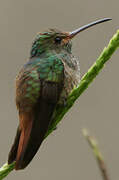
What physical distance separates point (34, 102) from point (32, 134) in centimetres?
23

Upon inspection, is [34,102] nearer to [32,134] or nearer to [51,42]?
[32,134]

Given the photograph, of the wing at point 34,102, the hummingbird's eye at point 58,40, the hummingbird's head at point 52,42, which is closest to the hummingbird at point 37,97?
the wing at point 34,102

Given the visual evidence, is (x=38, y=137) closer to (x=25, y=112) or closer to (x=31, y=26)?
(x=25, y=112)

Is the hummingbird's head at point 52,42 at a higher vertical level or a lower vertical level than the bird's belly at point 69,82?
higher

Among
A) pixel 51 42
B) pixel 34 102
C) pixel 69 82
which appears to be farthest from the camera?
pixel 51 42

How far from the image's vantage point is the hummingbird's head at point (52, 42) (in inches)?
125

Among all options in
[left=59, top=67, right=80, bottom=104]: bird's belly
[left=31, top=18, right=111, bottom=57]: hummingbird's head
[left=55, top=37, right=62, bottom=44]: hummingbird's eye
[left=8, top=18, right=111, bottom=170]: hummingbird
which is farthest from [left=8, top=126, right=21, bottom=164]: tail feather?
[left=55, top=37, right=62, bottom=44]: hummingbird's eye

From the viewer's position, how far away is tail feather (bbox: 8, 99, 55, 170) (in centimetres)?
207

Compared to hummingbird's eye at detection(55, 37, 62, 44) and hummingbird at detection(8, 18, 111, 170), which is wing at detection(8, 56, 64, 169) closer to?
hummingbird at detection(8, 18, 111, 170)

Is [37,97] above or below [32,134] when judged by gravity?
above

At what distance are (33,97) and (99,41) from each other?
7.71m

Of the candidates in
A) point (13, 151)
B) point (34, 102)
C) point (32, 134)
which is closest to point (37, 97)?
point (34, 102)

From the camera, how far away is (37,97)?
2408 mm

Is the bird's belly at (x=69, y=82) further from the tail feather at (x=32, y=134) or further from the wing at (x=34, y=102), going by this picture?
the tail feather at (x=32, y=134)
